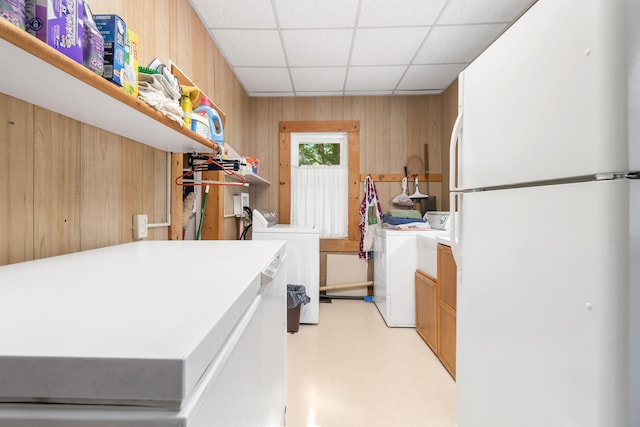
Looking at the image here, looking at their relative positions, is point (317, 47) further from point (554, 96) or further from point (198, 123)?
point (554, 96)

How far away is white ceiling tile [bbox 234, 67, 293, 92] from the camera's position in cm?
286

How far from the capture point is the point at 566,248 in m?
0.75

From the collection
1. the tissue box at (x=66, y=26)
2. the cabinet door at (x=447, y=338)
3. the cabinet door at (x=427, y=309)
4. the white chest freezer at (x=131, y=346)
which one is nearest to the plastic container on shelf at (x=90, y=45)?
the tissue box at (x=66, y=26)

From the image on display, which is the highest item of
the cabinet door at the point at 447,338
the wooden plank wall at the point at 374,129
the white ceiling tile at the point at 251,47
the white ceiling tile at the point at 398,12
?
the white ceiling tile at the point at 398,12

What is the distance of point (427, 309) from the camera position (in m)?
2.31

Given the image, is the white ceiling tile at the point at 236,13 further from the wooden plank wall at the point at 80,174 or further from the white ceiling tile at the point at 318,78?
the white ceiling tile at the point at 318,78

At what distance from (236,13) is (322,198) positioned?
2027 mm

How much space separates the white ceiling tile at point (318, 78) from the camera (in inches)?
112

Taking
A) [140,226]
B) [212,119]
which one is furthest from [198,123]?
Result: [140,226]

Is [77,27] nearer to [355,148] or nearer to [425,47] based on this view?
[425,47]

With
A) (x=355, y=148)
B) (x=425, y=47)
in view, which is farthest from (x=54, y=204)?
(x=355, y=148)

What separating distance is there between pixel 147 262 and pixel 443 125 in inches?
134

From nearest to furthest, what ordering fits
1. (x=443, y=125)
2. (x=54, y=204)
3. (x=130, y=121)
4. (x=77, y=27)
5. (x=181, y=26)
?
(x=77, y=27) → (x=54, y=204) → (x=130, y=121) → (x=181, y=26) → (x=443, y=125)

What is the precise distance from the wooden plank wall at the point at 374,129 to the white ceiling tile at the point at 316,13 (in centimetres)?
137
